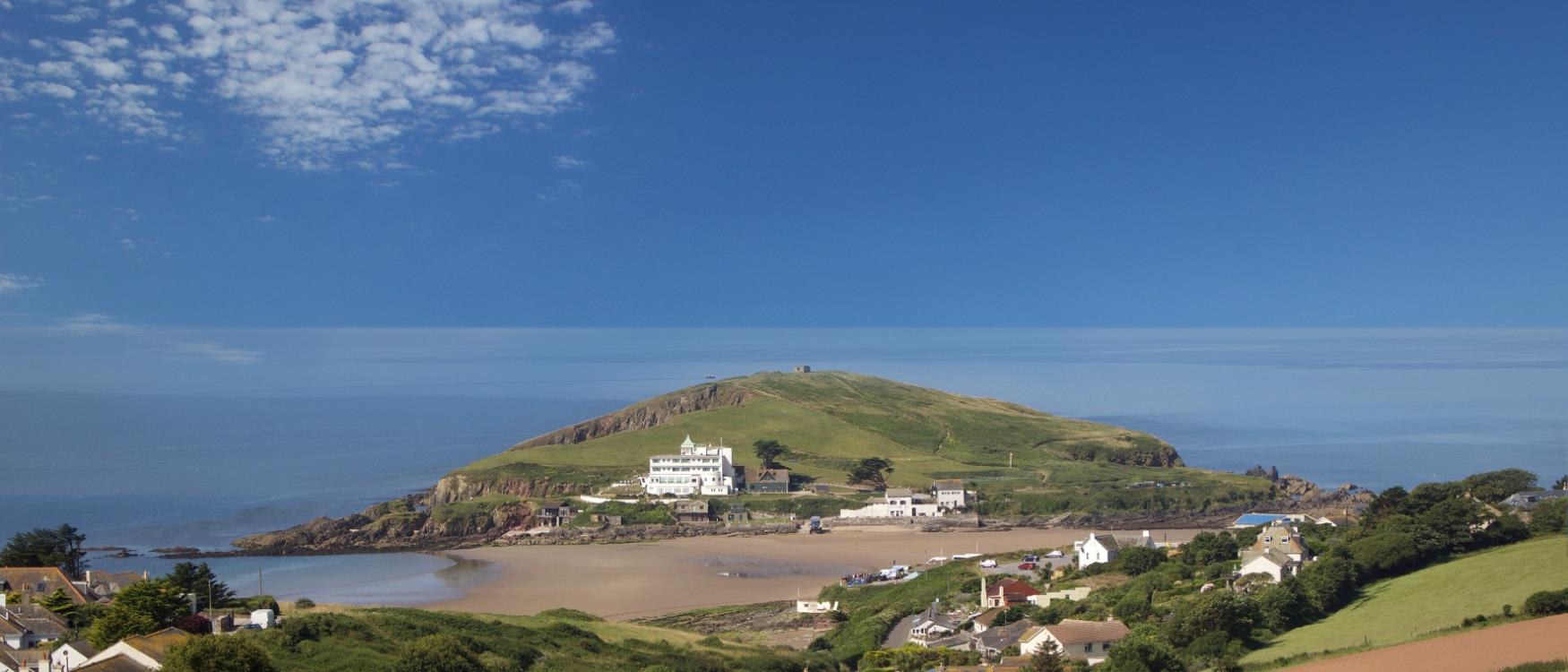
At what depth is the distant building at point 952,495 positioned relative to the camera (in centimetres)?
6950

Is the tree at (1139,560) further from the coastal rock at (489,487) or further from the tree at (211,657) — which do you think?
the coastal rock at (489,487)

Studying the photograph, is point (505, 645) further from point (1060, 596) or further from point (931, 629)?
point (1060, 596)

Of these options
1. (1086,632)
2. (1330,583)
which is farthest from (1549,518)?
Result: (1086,632)

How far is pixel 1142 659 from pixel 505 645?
14.0m

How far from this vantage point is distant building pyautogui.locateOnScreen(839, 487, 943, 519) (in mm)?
68062

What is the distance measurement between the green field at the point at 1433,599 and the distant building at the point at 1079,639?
2.98 meters

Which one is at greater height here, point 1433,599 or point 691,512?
point 691,512

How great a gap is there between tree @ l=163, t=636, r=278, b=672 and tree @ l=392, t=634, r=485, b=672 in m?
3.13

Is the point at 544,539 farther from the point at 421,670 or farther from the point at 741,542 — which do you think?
the point at 421,670

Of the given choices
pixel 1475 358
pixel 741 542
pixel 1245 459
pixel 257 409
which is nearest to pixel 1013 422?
pixel 1245 459

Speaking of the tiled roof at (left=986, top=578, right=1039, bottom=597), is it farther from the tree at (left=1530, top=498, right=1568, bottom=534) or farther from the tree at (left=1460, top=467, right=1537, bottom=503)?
the tree at (left=1460, top=467, right=1537, bottom=503)

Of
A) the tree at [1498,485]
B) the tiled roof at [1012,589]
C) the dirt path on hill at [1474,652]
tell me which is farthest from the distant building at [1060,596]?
the tree at [1498,485]

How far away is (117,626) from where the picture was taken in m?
21.8

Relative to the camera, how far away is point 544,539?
63.0 m
